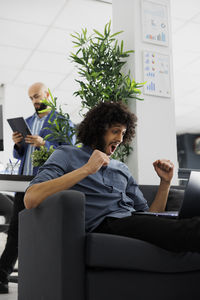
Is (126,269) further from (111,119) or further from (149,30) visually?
(149,30)

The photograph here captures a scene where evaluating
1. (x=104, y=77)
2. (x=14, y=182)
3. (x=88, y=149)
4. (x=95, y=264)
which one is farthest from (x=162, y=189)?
(x=104, y=77)

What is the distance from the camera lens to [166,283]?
151cm

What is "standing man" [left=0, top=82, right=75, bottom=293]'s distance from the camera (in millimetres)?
2637

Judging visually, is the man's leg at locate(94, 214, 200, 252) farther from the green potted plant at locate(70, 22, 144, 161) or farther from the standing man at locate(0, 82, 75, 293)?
the green potted plant at locate(70, 22, 144, 161)

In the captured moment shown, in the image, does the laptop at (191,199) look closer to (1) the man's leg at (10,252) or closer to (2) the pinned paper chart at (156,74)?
(1) the man's leg at (10,252)

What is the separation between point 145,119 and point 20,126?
1015 mm

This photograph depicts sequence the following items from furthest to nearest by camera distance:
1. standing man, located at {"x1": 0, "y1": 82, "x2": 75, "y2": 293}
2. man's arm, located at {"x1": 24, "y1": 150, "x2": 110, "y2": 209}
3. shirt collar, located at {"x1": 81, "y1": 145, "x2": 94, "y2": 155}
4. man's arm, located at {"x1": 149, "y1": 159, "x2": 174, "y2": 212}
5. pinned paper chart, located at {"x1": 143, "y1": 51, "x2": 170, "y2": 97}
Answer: pinned paper chart, located at {"x1": 143, "y1": 51, "x2": 170, "y2": 97} → standing man, located at {"x1": 0, "y1": 82, "x2": 75, "y2": 293} → man's arm, located at {"x1": 149, "y1": 159, "x2": 174, "y2": 212} → shirt collar, located at {"x1": 81, "y1": 145, "x2": 94, "y2": 155} → man's arm, located at {"x1": 24, "y1": 150, "x2": 110, "y2": 209}

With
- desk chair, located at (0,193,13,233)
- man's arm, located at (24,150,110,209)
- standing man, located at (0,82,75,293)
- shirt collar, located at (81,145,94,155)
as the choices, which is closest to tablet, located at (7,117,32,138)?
standing man, located at (0,82,75,293)

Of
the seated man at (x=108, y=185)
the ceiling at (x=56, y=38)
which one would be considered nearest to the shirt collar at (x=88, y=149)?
the seated man at (x=108, y=185)

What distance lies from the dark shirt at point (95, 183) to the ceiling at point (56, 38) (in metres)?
2.64

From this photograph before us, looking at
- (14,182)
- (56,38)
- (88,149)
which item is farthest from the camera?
(56,38)

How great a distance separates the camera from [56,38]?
473cm

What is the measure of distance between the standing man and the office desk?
14 centimetres

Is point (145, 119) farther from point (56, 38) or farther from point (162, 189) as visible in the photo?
point (56, 38)
